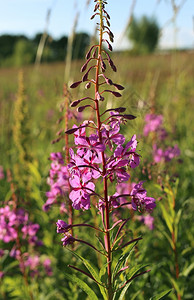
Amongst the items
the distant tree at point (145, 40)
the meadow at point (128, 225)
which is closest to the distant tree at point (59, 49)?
the distant tree at point (145, 40)

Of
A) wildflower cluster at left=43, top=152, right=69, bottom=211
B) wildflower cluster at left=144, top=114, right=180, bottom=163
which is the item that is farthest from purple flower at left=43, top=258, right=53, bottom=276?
wildflower cluster at left=144, top=114, right=180, bottom=163

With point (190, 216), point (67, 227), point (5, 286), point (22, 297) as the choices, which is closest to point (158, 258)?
point (190, 216)

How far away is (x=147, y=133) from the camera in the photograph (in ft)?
12.1

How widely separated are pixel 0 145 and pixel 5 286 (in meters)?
3.50

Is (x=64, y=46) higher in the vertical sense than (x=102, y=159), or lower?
higher

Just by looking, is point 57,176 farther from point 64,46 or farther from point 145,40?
point 145,40

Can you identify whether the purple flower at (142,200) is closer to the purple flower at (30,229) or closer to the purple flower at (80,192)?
the purple flower at (80,192)

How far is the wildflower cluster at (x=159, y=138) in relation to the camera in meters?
2.74

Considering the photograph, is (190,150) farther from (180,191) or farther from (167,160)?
(167,160)

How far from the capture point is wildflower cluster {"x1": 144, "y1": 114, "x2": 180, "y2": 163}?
2.74 meters

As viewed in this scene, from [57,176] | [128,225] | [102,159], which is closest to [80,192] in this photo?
[102,159]

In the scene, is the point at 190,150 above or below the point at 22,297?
above

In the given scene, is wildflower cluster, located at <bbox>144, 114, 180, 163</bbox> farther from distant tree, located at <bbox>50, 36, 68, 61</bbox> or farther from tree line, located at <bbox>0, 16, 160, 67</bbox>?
distant tree, located at <bbox>50, 36, 68, 61</bbox>

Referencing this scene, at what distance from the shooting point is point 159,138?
333cm
